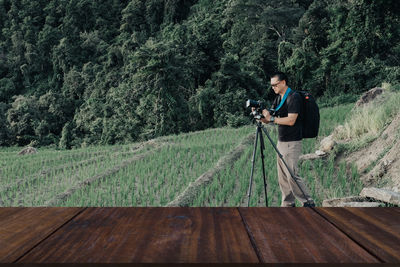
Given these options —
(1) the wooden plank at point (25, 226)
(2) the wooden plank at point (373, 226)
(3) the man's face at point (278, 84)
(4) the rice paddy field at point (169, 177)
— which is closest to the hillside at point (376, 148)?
(4) the rice paddy field at point (169, 177)

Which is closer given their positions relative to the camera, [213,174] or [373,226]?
[373,226]

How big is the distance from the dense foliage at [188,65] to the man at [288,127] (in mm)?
5479

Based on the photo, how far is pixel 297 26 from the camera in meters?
11.8

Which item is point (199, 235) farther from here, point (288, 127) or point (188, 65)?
point (188, 65)

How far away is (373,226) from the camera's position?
22.8 inches

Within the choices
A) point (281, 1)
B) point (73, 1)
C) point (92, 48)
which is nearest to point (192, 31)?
point (281, 1)

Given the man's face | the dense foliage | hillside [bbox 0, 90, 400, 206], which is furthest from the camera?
the dense foliage

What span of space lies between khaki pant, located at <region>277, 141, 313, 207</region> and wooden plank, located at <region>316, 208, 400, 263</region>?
1458 mm

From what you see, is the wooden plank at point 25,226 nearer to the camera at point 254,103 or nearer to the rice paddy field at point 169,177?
the camera at point 254,103

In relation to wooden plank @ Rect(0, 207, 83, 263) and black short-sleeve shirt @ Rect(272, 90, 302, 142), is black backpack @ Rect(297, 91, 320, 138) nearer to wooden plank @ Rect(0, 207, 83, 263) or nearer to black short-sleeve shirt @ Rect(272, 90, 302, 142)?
black short-sleeve shirt @ Rect(272, 90, 302, 142)

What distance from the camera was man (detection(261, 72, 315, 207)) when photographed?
2.04m

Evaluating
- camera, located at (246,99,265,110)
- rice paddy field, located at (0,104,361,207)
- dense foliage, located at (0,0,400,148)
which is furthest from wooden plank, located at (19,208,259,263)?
dense foliage, located at (0,0,400,148)

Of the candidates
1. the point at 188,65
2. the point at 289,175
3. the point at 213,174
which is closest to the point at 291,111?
the point at 289,175

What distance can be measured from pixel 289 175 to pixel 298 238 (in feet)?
5.67
